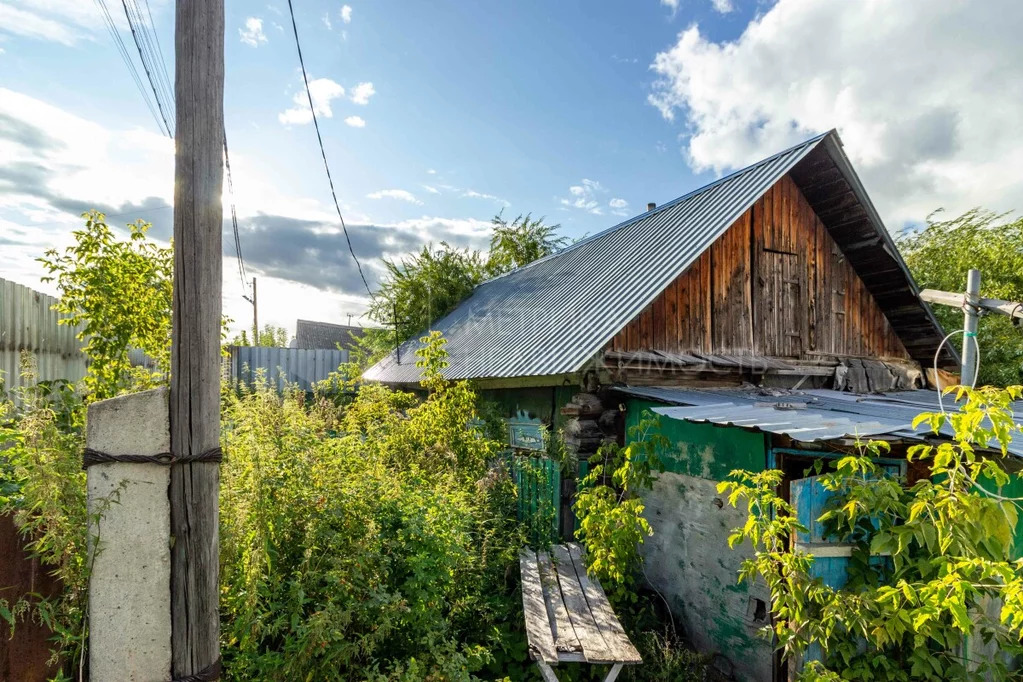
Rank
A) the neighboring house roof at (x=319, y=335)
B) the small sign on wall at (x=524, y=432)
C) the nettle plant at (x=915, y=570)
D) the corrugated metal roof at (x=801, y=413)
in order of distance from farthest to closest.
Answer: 1. the neighboring house roof at (x=319, y=335)
2. the small sign on wall at (x=524, y=432)
3. the corrugated metal roof at (x=801, y=413)
4. the nettle plant at (x=915, y=570)

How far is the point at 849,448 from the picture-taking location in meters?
3.98

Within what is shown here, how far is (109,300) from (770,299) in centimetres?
866

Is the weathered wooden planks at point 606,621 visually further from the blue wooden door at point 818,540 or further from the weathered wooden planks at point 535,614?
the blue wooden door at point 818,540

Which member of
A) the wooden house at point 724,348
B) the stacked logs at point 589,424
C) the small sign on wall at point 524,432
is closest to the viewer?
the wooden house at point 724,348

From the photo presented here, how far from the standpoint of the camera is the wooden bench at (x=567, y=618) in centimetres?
367

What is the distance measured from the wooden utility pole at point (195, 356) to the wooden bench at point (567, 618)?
2143mm

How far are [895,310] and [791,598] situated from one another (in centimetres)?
897

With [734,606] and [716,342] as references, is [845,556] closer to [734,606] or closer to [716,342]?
[734,606]

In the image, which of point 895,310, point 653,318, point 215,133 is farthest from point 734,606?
point 895,310

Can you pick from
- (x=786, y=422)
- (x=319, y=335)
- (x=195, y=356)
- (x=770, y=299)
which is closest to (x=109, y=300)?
(x=195, y=356)

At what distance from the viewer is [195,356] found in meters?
2.72

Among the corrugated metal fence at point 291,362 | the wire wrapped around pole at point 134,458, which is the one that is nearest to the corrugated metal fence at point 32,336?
the wire wrapped around pole at point 134,458

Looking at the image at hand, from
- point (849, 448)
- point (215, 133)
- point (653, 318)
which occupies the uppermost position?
point (215, 133)

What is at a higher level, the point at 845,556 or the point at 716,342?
the point at 716,342
